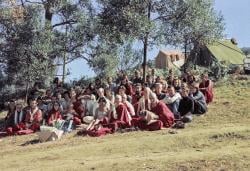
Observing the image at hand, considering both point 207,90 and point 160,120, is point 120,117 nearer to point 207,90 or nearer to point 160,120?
point 160,120

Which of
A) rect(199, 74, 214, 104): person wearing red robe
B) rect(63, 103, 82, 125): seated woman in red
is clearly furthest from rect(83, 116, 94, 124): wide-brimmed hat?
rect(199, 74, 214, 104): person wearing red robe

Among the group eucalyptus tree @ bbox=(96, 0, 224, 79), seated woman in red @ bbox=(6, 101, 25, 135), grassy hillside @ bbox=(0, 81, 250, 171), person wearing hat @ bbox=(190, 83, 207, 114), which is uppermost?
eucalyptus tree @ bbox=(96, 0, 224, 79)

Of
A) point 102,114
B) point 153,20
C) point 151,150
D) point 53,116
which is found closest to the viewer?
point 151,150

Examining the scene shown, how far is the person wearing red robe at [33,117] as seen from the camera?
21.6 m

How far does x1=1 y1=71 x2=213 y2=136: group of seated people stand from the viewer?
1975 cm

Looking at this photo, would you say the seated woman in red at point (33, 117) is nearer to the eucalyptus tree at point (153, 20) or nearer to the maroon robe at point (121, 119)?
the maroon robe at point (121, 119)

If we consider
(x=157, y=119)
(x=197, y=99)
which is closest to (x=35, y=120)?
(x=157, y=119)

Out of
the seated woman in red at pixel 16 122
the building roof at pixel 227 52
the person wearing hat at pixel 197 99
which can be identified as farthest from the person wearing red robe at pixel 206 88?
the building roof at pixel 227 52

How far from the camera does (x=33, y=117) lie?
21.8m

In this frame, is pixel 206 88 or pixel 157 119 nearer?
pixel 157 119

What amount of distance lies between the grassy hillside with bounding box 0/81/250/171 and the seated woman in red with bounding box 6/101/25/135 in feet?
2.48

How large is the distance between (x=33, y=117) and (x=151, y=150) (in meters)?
6.61

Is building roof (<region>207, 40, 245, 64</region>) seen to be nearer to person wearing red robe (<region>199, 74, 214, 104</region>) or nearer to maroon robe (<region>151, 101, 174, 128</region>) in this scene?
person wearing red robe (<region>199, 74, 214, 104</region>)

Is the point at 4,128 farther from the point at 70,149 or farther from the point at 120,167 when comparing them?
the point at 120,167
